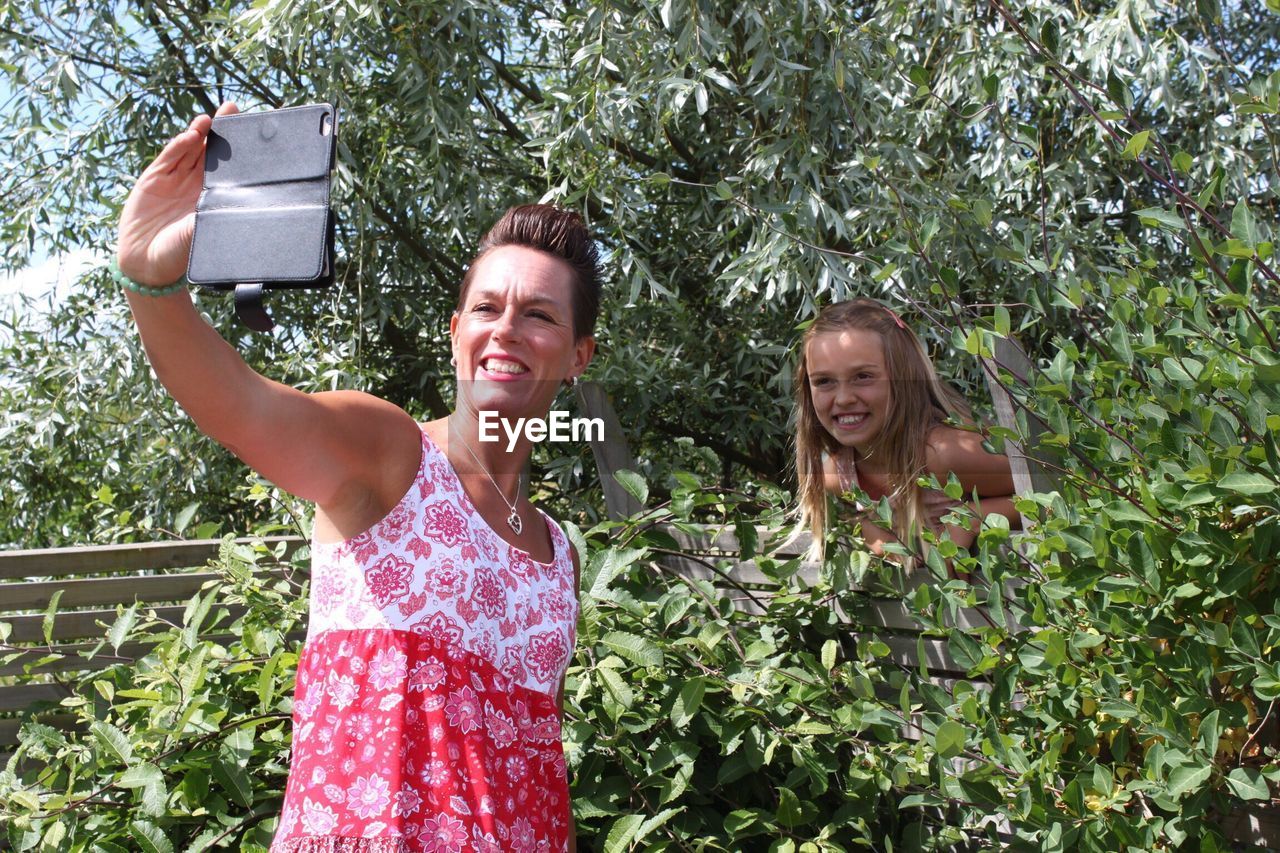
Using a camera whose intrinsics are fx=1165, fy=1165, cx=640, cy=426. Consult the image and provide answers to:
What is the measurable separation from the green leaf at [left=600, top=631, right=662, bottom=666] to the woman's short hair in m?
0.62

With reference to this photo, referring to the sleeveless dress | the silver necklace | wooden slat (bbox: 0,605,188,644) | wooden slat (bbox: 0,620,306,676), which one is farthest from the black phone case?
wooden slat (bbox: 0,605,188,644)

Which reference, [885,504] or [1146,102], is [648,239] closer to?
[1146,102]

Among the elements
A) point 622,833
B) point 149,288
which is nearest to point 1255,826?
point 622,833

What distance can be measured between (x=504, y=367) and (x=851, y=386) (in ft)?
4.10

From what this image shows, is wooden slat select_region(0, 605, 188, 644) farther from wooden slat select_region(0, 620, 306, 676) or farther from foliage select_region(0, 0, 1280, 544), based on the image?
foliage select_region(0, 0, 1280, 544)

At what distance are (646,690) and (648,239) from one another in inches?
107

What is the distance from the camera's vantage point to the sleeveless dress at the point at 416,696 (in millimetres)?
1388

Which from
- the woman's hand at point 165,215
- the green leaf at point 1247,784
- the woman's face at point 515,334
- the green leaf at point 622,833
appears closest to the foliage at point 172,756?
the green leaf at point 622,833

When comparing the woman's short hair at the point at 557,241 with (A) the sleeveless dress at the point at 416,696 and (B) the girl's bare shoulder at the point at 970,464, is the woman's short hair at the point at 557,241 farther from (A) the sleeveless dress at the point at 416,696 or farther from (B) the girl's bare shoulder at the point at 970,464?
(B) the girl's bare shoulder at the point at 970,464

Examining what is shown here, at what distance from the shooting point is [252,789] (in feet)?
6.90

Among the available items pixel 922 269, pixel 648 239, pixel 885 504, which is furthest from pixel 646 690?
pixel 648 239

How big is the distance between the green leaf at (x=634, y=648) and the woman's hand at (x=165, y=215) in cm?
125

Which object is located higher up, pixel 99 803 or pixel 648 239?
pixel 648 239

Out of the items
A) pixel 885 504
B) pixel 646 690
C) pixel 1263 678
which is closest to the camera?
pixel 1263 678
